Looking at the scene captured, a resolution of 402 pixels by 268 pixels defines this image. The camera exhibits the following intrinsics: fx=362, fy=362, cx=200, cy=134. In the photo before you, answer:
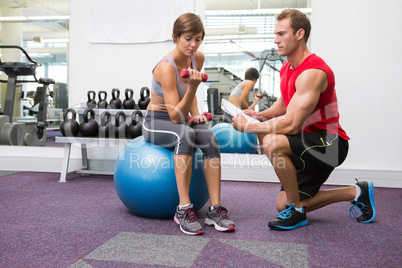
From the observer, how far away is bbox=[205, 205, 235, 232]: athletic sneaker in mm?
1848

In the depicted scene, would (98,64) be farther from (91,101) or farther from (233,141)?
(233,141)

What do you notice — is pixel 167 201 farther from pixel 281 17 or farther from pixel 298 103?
pixel 281 17

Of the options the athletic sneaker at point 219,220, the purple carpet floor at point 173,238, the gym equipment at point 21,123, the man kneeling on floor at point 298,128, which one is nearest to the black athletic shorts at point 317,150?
the man kneeling on floor at point 298,128

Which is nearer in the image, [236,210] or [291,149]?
[291,149]

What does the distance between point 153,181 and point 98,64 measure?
2.19m

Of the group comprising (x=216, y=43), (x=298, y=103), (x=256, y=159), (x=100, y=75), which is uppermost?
(x=216, y=43)

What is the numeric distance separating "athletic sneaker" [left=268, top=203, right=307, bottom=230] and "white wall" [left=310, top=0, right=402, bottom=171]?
1.59 metres

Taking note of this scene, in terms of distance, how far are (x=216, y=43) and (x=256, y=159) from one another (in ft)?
4.09

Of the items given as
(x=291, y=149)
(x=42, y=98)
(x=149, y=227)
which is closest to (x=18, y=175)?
(x=42, y=98)

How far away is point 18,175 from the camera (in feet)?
11.6

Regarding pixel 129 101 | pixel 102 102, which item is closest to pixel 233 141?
pixel 129 101

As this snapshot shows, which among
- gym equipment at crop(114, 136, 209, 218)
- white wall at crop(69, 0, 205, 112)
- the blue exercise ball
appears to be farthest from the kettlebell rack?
gym equipment at crop(114, 136, 209, 218)

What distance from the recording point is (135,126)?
3248 mm

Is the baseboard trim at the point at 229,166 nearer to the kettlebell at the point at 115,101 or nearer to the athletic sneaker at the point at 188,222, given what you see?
the kettlebell at the point at 115,101
